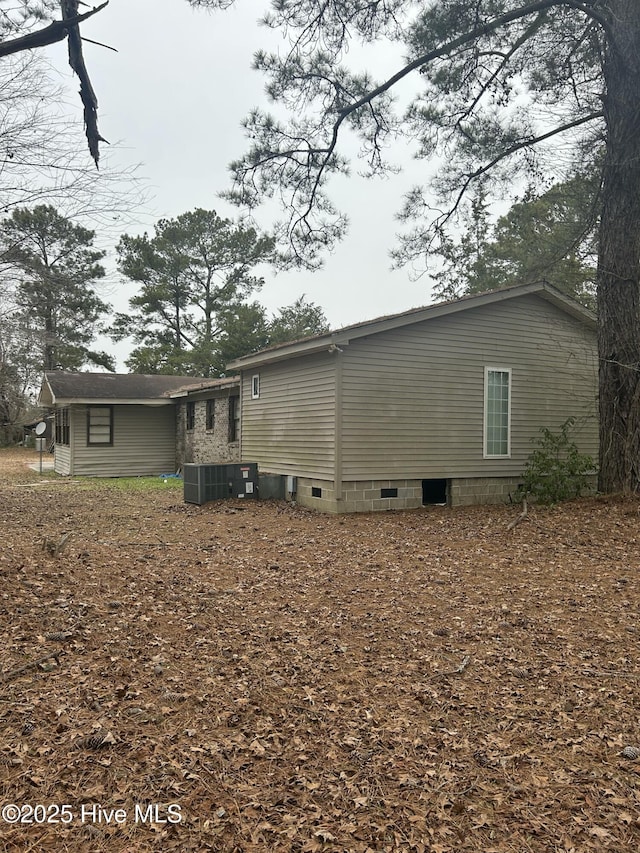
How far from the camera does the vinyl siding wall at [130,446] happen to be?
1836 cm

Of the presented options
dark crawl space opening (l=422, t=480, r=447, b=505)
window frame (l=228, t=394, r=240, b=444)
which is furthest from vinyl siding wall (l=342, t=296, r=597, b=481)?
window frame (l=228, t=394, r=240, b=444)

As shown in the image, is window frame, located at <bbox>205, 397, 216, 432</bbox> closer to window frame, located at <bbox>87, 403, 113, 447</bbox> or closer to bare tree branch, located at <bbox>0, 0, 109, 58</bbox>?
window frame, located at <bbox>87, 403, 113, 447</bbox>

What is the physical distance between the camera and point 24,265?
22.9ft

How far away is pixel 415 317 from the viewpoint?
417 inches

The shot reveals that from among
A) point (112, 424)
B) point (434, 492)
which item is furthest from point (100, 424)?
point (434, 492)

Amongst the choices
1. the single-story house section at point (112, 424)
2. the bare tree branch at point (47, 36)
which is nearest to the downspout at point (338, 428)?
the bare tree branch at point (47, 36)

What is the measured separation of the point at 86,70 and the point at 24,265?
11.3 feet

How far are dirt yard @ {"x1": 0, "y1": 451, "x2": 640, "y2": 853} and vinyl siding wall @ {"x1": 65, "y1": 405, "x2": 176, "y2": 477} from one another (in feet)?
40.3

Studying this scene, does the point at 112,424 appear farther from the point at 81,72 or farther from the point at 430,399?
the point at 81,72

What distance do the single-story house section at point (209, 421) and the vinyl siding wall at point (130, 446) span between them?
459 mm

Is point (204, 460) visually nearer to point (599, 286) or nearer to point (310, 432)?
point (310, 432)

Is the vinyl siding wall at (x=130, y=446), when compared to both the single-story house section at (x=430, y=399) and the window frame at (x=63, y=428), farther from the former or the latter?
the single-story house section at (x=430, y=399)

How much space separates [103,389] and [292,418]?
9241mm

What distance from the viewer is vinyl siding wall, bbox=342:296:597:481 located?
34.4 feet
